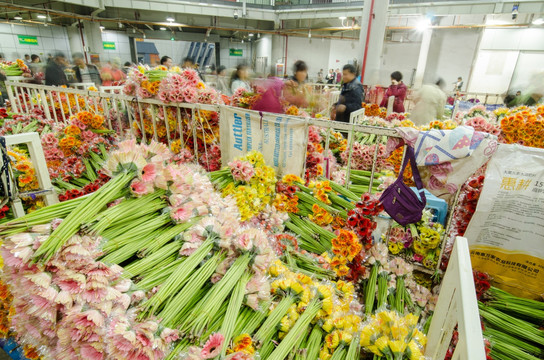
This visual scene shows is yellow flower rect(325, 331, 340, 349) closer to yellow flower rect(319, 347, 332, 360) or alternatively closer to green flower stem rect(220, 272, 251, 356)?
yellow flower rect(319, 347, 332, 360)

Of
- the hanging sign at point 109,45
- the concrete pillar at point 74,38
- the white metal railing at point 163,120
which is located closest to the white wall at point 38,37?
the concrete pillar at point 74,38

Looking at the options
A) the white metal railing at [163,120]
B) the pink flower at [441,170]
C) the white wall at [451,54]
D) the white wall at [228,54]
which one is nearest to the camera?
the pink flower at [441,170]

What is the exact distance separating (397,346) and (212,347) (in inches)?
30.6

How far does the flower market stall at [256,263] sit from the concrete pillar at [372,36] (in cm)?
493

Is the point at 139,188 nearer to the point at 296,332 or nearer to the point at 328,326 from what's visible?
the point at 296,332

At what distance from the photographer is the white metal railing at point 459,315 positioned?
707 millimetres

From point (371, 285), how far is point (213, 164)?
2.07m

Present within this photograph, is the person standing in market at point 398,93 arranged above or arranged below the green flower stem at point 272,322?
above

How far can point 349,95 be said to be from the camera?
15.1 feet

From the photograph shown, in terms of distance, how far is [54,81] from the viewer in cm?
611

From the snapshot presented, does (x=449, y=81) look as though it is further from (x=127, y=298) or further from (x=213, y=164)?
(x=127, y=298)

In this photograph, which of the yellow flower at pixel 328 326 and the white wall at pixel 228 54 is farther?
the white wall at pixel 228 54

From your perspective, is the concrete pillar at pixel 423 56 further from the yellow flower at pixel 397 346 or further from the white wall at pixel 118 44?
the white wall at pixel 118 44

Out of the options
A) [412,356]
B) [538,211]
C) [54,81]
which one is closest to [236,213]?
[412,356]
